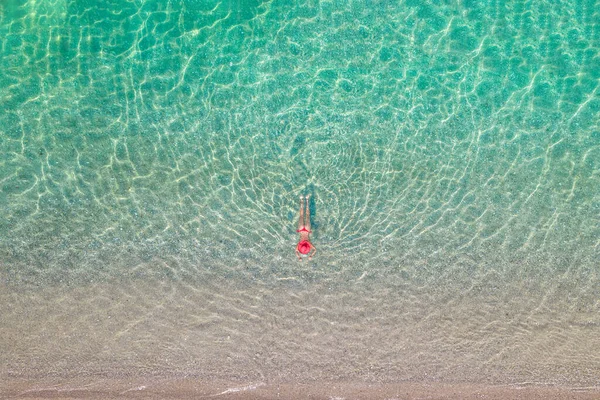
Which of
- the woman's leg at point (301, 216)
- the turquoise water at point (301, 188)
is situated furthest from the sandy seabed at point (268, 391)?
the woman's leg at point (301, 216)

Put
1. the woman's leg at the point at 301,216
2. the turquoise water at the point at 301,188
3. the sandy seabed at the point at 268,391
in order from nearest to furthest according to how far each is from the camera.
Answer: the sandy seabed at the point at 268,391, the turquoise water at the point at 301,188, the woman's leg at the point at 301,216

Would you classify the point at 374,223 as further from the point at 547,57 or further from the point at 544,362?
the point at 547,57

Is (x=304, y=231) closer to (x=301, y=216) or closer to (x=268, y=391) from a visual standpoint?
(x=301, y=216)

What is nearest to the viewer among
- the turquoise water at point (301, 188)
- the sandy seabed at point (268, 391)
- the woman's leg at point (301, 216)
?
the sandy seabed at point (268, 391)

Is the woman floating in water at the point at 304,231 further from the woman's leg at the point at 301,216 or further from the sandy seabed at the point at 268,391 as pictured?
the sandy seabed at the point at 268,391

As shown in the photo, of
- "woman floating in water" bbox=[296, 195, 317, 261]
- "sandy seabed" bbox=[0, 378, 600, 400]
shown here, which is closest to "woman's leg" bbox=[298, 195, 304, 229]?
"woman floating in water" bbox=[296, 195, 317, 261]

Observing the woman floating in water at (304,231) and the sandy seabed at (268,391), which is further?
the woman floating in water at (304,231)

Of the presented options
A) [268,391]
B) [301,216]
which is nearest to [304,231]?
[301,216]

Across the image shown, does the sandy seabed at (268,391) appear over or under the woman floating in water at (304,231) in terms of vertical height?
under
